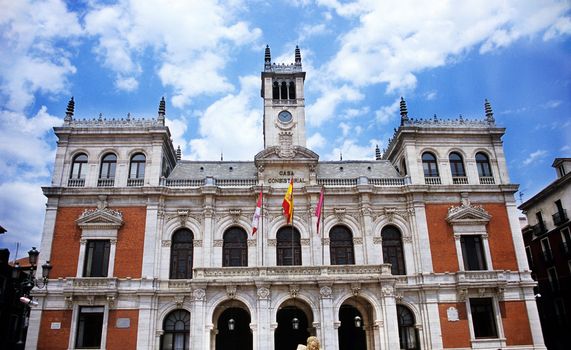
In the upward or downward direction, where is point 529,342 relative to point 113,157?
downward

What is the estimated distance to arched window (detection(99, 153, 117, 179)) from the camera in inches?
1288

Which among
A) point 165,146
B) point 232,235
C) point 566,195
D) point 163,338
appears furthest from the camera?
point 566,195

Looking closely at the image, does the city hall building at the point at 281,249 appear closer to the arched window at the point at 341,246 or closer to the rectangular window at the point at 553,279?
the arched window at the point at 341,246

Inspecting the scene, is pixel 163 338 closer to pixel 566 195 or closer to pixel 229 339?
pixel 229 339

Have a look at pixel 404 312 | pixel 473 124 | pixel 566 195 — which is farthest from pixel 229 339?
pixel 566 195

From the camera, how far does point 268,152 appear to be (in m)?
33.5

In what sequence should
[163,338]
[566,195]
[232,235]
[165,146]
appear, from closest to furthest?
[163,338], [232,235], [165,146], [566,195]

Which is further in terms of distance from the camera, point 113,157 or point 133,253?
point 113,157

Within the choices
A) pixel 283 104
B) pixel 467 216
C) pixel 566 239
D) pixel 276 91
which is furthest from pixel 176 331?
pixel 566 239

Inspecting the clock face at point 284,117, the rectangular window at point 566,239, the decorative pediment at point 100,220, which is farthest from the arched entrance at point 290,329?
the rectangular window at point 566,239

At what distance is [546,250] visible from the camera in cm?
4112

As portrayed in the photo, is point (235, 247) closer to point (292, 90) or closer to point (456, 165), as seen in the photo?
point (292, 90)

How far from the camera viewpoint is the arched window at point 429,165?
34.0 metres

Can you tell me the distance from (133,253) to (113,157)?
7.35 metres
